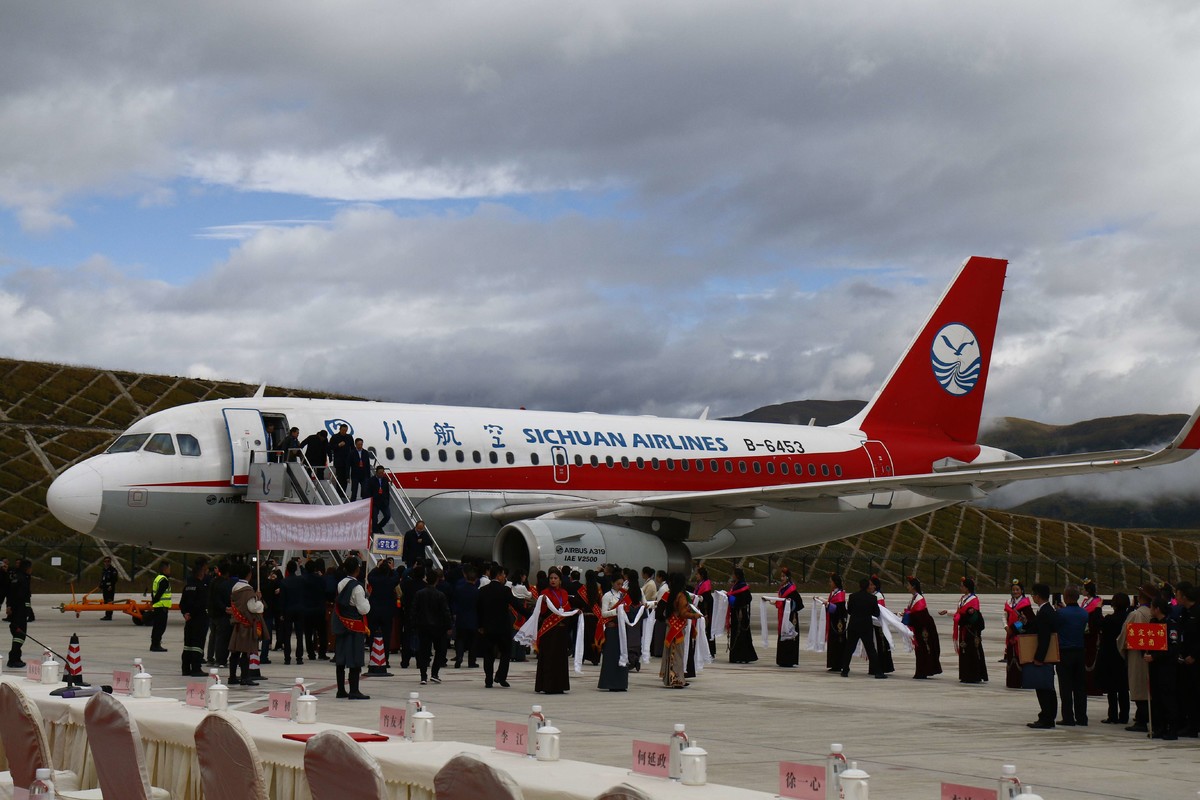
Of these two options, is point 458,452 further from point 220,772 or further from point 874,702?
point 220,772

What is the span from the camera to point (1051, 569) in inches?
2717

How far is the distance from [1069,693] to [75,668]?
9375 mm

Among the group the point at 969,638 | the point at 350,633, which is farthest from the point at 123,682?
the point at 969,638

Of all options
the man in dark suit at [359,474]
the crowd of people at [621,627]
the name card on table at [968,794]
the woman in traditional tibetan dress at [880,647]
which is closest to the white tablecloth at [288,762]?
the name card on table at [968,794]

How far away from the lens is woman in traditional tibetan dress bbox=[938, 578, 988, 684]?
670 inches

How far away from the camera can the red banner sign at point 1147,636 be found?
12141 mm

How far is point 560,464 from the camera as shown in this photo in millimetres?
25469

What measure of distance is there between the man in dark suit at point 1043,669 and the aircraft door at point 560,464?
531 inches

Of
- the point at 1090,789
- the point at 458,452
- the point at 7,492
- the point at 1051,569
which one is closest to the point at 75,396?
the point at 7,492

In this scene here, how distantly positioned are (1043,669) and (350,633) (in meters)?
7.03

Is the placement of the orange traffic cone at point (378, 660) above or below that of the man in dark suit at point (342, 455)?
below

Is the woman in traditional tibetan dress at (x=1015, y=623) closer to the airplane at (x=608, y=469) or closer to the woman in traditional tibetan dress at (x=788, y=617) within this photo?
the woman in traditional tibetan dress at (x=788, y=617)

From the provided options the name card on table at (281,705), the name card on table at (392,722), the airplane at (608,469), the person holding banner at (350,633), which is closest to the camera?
the name card on table at (392,722)

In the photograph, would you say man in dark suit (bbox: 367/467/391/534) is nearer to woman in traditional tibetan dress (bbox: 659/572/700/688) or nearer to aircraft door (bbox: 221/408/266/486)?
aircraft door (bbox: 221/408/266/486)
